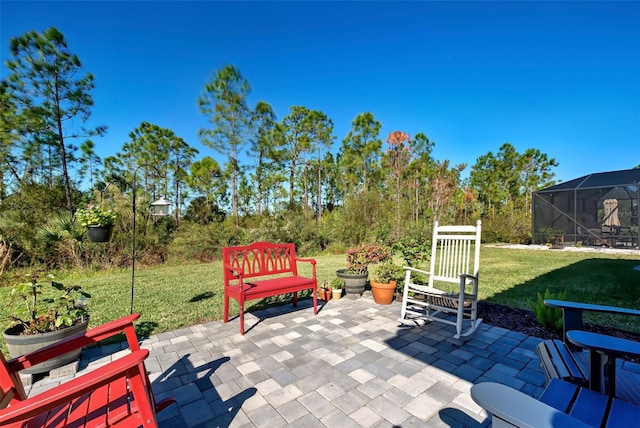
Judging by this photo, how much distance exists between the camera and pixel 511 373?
2266mm

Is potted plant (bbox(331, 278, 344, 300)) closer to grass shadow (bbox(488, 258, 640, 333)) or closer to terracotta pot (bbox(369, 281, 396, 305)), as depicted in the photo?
terracotta pot (bbox(369, 281, 396, 305))

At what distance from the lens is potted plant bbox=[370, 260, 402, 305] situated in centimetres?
409

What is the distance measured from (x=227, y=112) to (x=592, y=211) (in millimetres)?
16422

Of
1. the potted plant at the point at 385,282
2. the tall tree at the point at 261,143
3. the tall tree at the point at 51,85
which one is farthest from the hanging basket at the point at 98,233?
the tall tree at the point at 261,143

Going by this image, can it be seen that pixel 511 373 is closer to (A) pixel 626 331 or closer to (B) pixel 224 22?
(A) pixel 626 331

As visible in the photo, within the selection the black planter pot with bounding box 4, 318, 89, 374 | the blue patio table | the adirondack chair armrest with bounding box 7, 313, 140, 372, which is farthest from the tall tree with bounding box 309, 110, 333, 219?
the blue patio table

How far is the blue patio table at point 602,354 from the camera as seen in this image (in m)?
1.17

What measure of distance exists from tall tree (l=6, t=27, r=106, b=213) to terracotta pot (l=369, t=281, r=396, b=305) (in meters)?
9.21

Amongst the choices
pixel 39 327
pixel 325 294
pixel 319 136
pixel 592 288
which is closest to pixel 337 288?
pixel 325 294

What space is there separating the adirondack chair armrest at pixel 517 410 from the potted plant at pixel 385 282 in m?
3.25

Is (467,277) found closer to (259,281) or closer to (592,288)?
(259,281)

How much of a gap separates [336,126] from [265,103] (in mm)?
4920

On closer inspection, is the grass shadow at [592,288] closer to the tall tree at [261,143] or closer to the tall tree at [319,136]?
the tall tree at [319,136]

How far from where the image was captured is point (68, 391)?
0.93 meters
